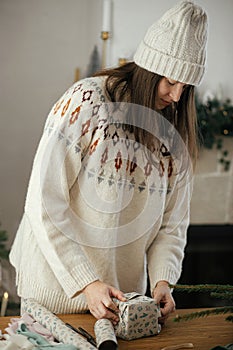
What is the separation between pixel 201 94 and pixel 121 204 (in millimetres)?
2266

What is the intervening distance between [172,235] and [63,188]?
0.38 metres

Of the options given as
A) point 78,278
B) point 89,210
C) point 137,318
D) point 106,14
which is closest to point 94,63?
point 106,14

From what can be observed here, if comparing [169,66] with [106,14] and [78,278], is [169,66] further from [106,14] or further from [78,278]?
[106,14]

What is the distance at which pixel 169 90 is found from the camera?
1629 mm

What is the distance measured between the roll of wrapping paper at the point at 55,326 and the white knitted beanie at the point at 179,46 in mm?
628

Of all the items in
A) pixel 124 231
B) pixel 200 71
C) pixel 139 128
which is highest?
pixel 200 71

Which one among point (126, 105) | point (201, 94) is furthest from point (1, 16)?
point (126, 105)

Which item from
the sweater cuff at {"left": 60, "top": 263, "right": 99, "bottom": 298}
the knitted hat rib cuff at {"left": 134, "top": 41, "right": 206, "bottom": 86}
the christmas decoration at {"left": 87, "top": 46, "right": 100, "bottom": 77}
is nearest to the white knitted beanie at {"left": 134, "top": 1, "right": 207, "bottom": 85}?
the knitted hat rib cuff at {"left": 134, "top": 41, "right": 206, "bottom": 86}

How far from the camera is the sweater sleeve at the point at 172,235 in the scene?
5.47ft

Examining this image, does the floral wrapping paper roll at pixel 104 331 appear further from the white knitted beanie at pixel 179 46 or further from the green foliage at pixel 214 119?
the green foliage at pixel 214 119

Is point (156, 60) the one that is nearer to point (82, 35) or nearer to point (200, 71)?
point (200, 71)

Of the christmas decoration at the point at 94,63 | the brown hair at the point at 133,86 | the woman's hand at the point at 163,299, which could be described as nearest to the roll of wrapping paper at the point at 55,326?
the woman's hand at the point at 163,299

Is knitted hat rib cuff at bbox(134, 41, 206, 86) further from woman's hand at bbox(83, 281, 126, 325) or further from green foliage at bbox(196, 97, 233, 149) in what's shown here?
green foliage at bbox(196, 97, 233, 149)

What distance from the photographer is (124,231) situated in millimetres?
1603
